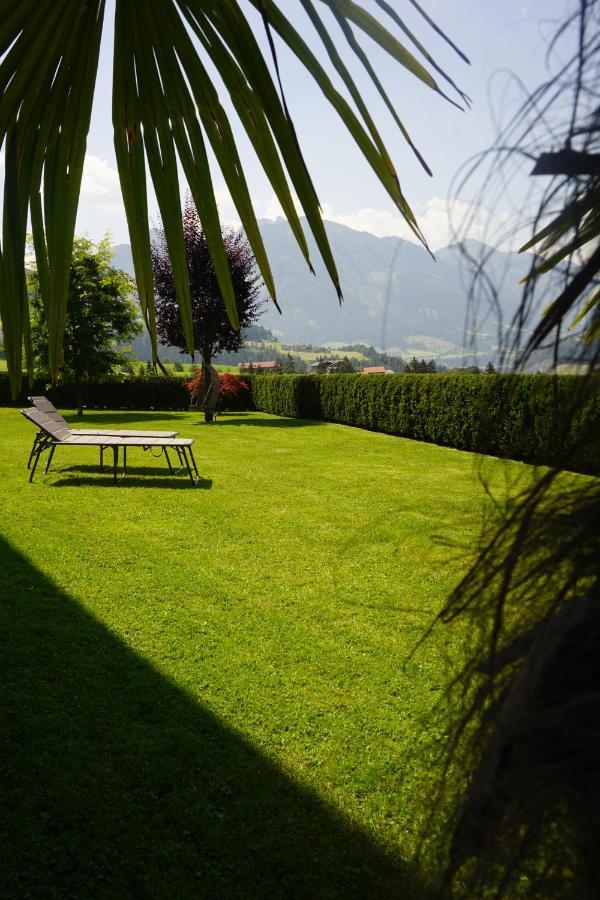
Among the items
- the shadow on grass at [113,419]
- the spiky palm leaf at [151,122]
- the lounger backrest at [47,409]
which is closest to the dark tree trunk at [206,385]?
the shadow on grass at [113,419]

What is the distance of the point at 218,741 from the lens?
3.11 m

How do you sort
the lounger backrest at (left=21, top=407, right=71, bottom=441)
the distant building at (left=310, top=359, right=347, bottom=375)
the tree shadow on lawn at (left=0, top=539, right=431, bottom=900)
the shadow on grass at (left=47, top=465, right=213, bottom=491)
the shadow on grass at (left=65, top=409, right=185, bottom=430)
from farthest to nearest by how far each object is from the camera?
the distant building at (left=310, top=359, right=347, bottom=375) < the shadow on grass at (left=65, top=409, right=185, bottom=430) < the lounger backrest at (left=21, top=407, right=71, bottom=441) < the shadow on grass at (left=47, top=465, right=213, bottom=491) < the tree shadow on lawn at (left=0, top=539, right=431, bottom=900)

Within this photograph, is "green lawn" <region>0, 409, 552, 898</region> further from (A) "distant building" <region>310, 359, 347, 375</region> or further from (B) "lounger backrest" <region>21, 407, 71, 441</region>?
(A) "distant building" <region>310, 359, 347, 375</region>

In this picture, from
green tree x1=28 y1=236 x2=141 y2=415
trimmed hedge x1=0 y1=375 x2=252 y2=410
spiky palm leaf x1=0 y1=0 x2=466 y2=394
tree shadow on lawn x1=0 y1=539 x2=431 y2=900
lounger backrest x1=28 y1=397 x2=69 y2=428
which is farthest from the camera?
trimmed hedge x1=0 y1=375 x2=252 y2=410

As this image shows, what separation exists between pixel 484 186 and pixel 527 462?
0.33 metres

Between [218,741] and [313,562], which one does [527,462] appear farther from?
[313,562]

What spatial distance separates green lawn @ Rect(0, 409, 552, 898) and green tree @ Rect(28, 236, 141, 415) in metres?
17.5

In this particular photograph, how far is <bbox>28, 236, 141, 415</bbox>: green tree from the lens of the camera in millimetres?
23609

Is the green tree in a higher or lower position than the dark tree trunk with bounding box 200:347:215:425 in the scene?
higher

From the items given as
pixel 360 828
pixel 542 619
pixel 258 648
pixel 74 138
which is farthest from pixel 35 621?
pixel 542 619

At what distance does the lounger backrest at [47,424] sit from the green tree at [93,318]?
13.7 metres

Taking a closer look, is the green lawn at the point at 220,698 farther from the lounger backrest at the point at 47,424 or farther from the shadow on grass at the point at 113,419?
the shadow on grass at the point at 113,419

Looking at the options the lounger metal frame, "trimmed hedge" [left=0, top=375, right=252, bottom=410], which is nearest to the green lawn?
the lounger metal frame

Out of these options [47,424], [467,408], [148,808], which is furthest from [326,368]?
[148,808]
